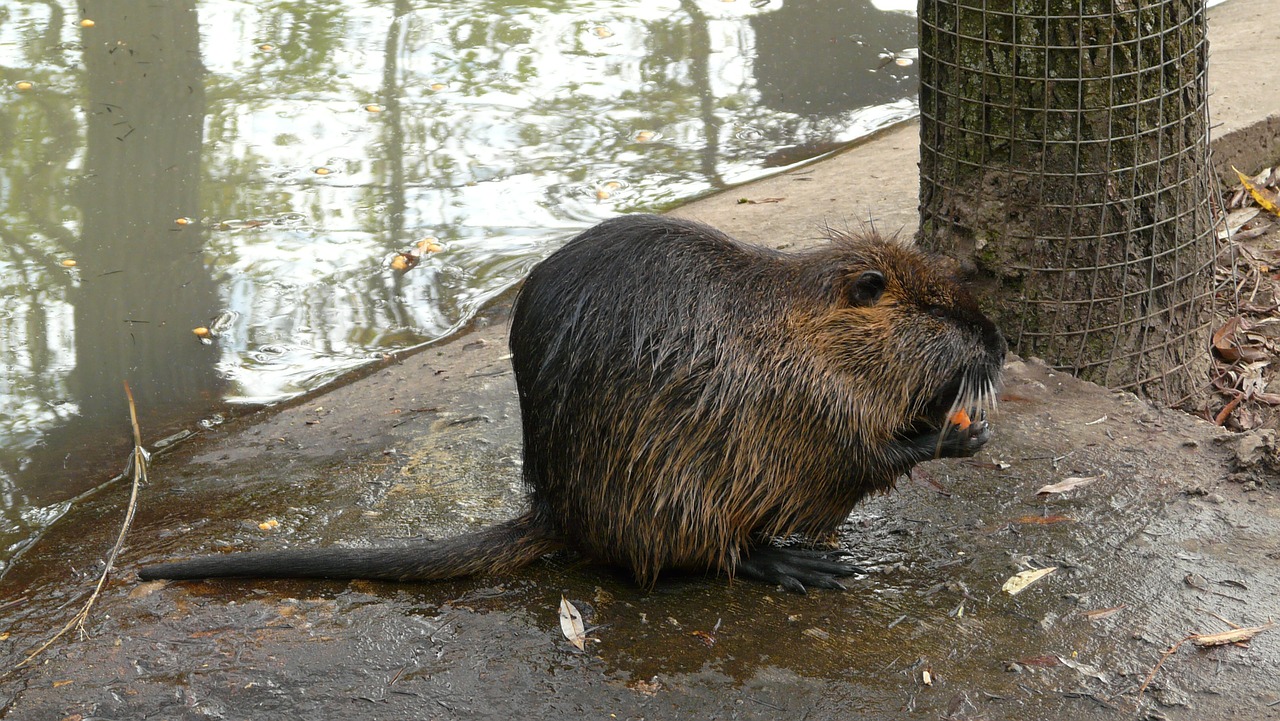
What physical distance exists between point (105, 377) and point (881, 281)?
2.85 meters

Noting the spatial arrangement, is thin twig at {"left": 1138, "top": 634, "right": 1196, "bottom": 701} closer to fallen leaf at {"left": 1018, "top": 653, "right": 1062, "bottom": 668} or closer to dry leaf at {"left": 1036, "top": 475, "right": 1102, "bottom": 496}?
fallen leaf at {"left": 1018, "top": 653, "right": 1062, "bottom": 668}

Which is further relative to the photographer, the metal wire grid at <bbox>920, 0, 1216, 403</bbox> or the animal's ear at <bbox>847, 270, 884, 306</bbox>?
the metal wire grid at <bbox>920, 0, 1216, 403</bbox>

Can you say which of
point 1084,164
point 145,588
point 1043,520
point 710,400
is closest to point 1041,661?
point 1043,520

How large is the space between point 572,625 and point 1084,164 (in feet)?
6.20

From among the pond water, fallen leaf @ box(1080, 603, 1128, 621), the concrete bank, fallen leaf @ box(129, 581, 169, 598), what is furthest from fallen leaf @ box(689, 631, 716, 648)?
the pond water

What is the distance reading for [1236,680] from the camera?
7.36 feet

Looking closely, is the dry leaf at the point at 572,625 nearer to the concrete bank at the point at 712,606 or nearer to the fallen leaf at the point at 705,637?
the concrete bank at the point at 712,606

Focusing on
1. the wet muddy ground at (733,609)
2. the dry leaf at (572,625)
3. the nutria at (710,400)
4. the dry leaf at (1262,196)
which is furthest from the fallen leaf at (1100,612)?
the dry leaf at (1262,196)

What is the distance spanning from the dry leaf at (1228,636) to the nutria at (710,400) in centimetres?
61

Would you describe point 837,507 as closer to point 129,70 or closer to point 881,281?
point 881,281

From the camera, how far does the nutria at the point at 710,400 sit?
99.3 inches

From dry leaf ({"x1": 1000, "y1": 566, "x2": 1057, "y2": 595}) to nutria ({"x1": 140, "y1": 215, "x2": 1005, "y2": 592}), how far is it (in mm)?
299

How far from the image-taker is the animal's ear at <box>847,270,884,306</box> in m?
2.62

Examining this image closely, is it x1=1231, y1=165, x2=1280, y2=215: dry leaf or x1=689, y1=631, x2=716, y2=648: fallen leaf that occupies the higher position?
x1=1231, y1=165, x2=1280, y2=215: dry leaf
